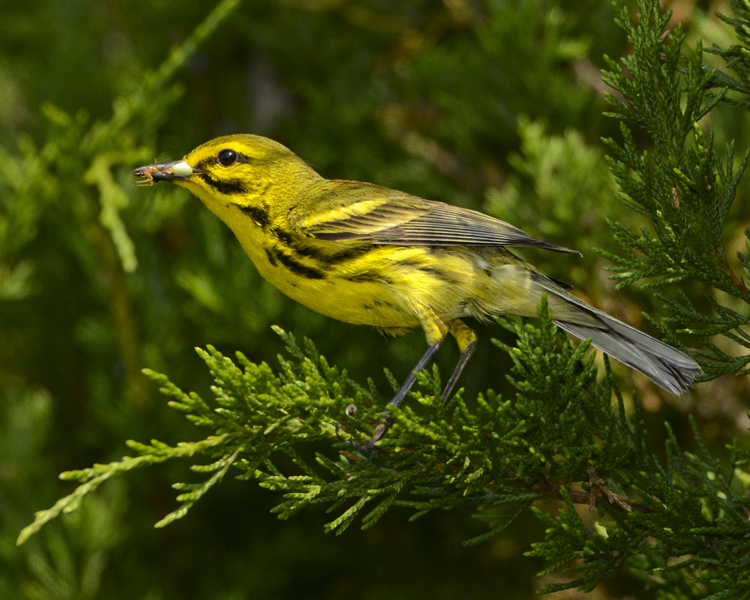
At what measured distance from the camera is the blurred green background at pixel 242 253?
283 centimetres

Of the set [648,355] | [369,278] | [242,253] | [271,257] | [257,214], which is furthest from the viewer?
[242,253]

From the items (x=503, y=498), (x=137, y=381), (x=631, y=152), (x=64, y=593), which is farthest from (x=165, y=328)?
(x=631, y=152)

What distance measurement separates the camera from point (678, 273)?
67.0 inches

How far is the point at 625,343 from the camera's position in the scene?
223 cm

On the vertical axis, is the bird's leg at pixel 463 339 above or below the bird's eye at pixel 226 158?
below

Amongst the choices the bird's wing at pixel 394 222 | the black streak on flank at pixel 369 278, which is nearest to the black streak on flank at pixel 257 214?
the bird's wing at pixel 394 222

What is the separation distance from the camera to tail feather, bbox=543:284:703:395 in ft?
6.56

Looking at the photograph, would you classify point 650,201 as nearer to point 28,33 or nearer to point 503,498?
point 503,498

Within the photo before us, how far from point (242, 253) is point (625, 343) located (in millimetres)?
1928

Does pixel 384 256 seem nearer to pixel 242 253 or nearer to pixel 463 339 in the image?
pixel 463 339

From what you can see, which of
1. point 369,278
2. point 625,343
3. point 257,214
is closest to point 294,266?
point 369,278

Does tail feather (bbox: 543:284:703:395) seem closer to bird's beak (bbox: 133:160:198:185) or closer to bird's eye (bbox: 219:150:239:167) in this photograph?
bird's eye (bbox: 219:150:239:167)

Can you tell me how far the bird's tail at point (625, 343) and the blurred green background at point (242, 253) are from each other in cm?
39

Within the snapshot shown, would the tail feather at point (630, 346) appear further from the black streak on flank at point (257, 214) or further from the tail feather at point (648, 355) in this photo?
the black streak on flank at point (257, 214)
